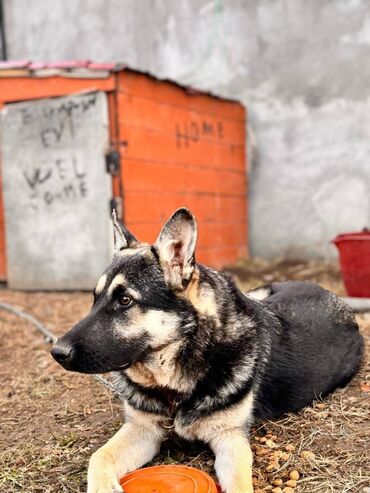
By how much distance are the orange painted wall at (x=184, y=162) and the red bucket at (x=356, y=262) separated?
9.27ft

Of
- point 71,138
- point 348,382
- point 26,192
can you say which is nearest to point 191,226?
point 348,382

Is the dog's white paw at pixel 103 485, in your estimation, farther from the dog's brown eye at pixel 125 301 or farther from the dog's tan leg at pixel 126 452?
the dog's brown eye at pixel 125 301

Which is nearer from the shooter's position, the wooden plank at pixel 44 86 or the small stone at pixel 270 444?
the small stone at pixel 270 444

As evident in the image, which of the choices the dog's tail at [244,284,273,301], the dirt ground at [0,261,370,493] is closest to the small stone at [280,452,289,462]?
the dirt ground at [0,261,370,493]

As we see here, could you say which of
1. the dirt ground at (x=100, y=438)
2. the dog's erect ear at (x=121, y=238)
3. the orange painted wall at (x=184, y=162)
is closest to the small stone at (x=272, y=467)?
the dirt ground at (x=100, y=438)

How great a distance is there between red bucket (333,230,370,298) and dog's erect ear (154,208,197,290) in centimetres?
369

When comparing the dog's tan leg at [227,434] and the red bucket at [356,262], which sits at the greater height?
the red bucket at [356,262]

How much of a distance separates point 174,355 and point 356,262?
3850mm

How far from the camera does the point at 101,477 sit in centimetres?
266

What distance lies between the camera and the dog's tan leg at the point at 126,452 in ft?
8.67

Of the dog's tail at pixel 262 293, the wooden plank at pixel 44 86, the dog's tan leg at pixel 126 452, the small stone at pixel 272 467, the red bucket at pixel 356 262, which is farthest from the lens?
the wooden plank at pixel 44 86

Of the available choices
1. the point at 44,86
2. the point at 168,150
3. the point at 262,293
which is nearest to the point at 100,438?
the point at 262,293

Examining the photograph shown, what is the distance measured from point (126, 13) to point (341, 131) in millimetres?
4847

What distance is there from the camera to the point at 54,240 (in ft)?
27.8
